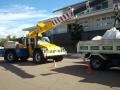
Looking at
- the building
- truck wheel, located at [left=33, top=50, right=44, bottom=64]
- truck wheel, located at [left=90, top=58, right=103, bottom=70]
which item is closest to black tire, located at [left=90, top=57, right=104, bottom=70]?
truck wheel, located at [left=90, top=58, right=103, bottom=70]

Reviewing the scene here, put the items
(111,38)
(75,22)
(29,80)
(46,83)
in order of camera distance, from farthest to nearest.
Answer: (75,22), (111,38), (29,80), (46,83)

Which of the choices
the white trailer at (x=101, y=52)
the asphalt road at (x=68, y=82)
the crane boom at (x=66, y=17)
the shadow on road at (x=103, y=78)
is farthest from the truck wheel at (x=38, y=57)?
the shadow on road at (x=103, y=78)

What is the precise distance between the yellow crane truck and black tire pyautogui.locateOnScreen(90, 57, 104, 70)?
3614 millimetres

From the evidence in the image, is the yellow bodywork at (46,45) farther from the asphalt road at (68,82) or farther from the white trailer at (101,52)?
the asphalt road at (68,82)

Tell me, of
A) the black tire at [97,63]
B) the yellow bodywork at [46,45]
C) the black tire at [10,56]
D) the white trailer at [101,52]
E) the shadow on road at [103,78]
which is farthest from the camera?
the black tire at [10,56]

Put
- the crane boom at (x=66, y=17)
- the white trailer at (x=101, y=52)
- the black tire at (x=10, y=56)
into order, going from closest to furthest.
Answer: the white trailer at (x=101, y=52)
the crane boom at (x=66, y=17)
the black tire at (x=10, y=56)

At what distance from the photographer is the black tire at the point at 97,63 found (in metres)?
15.6

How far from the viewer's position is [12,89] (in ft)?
37.4

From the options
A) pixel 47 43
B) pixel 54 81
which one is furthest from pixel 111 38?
pixel 47 43

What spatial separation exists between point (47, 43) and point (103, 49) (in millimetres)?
7927

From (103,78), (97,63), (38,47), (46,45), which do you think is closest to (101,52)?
(97,63)

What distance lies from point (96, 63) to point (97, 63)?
79 mm

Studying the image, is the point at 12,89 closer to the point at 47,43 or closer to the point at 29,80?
the point at 29,80

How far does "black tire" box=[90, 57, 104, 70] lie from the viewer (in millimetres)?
15637
